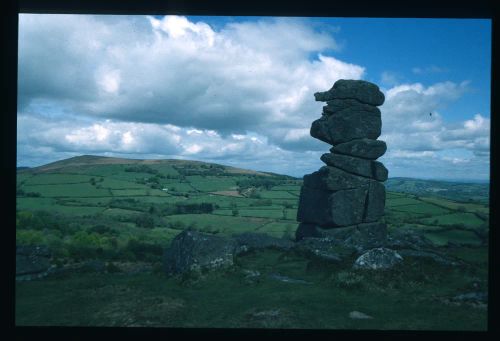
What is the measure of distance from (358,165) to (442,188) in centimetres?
2955

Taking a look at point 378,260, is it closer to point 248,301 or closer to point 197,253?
point 248,301

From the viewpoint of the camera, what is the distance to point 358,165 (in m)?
26.2

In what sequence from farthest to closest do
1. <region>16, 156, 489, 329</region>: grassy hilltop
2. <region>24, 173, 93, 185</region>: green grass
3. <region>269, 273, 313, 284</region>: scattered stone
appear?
<region>24, 173, 93, 185</region>: green grass
<region>269, 273, 313, 284</region>: scattered stone
<region>16, 156, 489, 329</region>: grassy hilltop

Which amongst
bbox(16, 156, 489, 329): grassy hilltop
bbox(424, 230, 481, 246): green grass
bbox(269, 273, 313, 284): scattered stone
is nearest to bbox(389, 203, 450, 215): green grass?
bbox(16, 156, 489, 329): grassy hilltop

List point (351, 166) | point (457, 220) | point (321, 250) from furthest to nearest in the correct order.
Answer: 1. point (457, 220)
2. point (351, 166)
3. point (321, 250)

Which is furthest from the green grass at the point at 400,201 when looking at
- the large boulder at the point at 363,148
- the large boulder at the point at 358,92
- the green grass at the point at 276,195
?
the large boulder at the point at 358,92

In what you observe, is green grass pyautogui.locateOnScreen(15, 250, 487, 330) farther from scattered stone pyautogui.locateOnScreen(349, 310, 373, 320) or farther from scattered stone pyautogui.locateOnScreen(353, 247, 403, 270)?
scattered stone pyautogui.locateOnScreen(353, 247, 403, 270)

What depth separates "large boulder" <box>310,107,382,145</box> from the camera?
26.3 metres

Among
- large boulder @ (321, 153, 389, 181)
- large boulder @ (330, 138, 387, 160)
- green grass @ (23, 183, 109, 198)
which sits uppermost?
large boulder @ (330, 138, 387, 160)

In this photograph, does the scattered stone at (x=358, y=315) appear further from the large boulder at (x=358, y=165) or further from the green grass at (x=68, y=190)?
the green grass at (x=68, y=190)

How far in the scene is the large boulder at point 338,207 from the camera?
25219mm

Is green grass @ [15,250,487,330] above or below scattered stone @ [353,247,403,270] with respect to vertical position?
below

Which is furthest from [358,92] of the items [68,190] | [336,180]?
[68,190]
